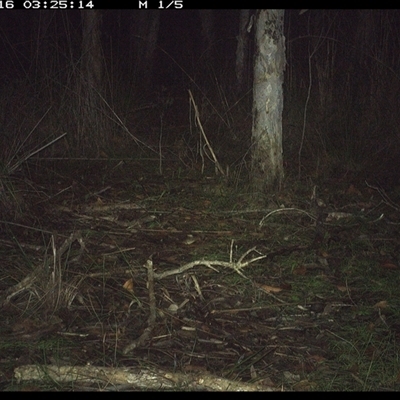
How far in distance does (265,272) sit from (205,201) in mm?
1516

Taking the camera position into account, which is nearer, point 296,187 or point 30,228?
point 30,228

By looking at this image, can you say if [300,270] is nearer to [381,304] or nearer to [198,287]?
[381,304]

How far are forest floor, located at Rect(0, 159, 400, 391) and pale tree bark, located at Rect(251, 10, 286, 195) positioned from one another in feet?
0.59

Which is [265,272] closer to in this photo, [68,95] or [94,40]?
[68,95]

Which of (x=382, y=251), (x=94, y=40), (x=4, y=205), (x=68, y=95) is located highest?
(x=94, y=40)

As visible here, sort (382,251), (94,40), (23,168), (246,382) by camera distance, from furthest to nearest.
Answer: (94,40) < (23,168) < (382,251) < (246,382)

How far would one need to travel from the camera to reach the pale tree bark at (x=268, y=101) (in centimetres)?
614

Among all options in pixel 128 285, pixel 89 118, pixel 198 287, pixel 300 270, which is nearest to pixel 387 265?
pixel 300 270

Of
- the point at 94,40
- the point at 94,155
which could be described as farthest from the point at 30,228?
the point at 94,40

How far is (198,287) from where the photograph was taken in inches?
166

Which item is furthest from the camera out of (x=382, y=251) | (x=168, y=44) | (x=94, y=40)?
(x=168, y=44)

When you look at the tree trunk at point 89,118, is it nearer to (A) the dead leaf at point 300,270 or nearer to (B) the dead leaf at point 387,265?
(A) the dead leaf at point 300,270

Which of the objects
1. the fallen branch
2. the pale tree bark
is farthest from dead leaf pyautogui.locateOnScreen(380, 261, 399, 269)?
the fallen branch

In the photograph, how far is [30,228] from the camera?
16.9 ft
